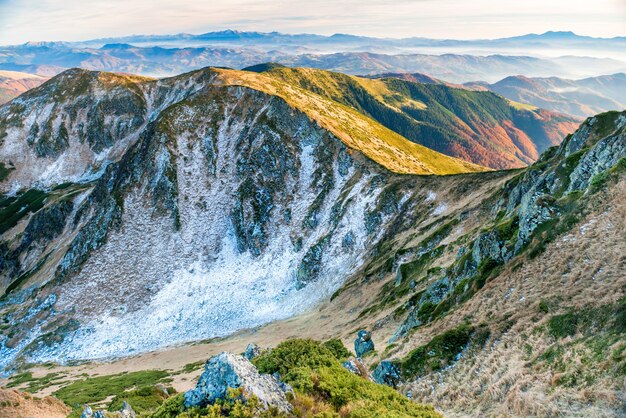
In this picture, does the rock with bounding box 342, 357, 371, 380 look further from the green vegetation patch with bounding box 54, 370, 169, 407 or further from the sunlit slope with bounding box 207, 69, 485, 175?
the sunlit slope with bounding box 207, 69, 485, 175

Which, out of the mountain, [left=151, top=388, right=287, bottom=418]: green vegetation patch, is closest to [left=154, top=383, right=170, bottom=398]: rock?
the mountain

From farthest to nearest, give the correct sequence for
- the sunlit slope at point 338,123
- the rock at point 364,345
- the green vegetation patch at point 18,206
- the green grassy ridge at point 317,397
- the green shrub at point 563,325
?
1. the green vegetation patch at point 18,206
2. the sunlit slope at point 338,123
3. the rock at point 364,345
4. the green shrub at point 563,325
5. the green grassy ridge at point 317,397

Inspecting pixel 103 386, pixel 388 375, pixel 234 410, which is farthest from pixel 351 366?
pixel 103 386

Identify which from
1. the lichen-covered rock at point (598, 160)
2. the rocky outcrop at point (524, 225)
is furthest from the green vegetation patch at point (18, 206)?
the lichen-covered rock at point (598, 160)

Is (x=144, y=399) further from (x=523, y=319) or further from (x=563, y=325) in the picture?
(x=563, y=325)

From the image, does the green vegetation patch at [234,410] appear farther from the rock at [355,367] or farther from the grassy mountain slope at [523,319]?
the rock at [355,367]
